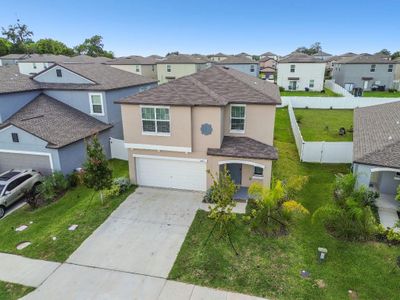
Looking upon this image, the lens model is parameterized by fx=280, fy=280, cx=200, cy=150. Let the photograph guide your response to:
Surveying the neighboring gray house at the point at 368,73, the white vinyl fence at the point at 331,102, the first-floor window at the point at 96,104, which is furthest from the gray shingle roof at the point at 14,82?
the neighboring gray house at the point at 368,73

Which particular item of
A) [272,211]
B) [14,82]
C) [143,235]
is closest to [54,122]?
[14,82]

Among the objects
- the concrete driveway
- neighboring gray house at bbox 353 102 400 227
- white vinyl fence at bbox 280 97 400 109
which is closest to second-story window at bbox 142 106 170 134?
the concrete driveway

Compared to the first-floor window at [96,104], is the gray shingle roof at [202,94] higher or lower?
higher

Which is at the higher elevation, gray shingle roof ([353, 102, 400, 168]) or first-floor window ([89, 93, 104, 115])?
first-floor window ([89, 93, 104, 115])

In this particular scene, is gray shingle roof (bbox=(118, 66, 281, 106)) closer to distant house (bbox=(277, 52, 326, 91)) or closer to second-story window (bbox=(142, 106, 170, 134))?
second-story window (bbox=(142, 106, 170, 134))

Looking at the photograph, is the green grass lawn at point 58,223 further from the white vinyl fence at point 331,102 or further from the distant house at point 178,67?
the distant house at point 178,67

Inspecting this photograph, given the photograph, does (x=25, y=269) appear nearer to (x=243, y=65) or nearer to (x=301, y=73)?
(x=243, y=65)
